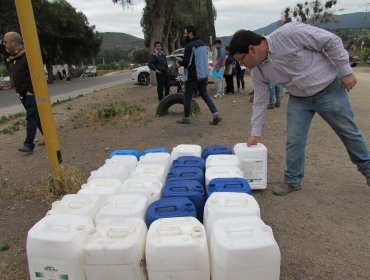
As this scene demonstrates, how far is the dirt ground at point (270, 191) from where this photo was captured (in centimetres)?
291

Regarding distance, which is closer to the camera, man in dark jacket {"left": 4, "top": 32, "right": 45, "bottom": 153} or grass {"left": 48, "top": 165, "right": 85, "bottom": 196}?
grass {"left": 48, "top": 165, "right": 85, "bottom": 196}

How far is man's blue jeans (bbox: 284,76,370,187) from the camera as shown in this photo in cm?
357

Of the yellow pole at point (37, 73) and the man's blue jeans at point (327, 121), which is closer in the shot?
the man's blue jeans at point (327, 121)

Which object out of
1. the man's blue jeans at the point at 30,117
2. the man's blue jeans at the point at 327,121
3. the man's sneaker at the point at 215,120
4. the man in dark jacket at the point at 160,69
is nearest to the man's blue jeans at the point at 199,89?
the man's sneaker at the point at 215,120

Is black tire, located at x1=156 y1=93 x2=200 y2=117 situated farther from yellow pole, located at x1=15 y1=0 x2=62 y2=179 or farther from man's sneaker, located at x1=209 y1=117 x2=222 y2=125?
yellow pole, located at x1=15 y1=0 x2=62 y2=179

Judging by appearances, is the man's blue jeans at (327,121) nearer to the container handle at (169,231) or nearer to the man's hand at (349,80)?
the man's hand at (349,80)

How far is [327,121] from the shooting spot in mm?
3736

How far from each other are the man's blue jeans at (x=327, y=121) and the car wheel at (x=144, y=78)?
16554 mm

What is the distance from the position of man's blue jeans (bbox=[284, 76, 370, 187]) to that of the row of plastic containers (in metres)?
1.38

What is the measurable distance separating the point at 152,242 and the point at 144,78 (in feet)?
60.7

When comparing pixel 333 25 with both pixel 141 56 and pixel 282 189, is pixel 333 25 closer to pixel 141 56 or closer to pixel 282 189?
pixel 141 56

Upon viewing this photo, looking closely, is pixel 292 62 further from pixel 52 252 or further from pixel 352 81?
pixel 52 252

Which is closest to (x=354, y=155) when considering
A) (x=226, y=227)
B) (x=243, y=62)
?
(x=243, y=62)

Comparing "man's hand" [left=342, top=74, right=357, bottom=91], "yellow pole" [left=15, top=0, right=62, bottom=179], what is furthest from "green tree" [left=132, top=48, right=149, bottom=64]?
"man's hand" [left=342, top=74, right=357, bottom=91]
